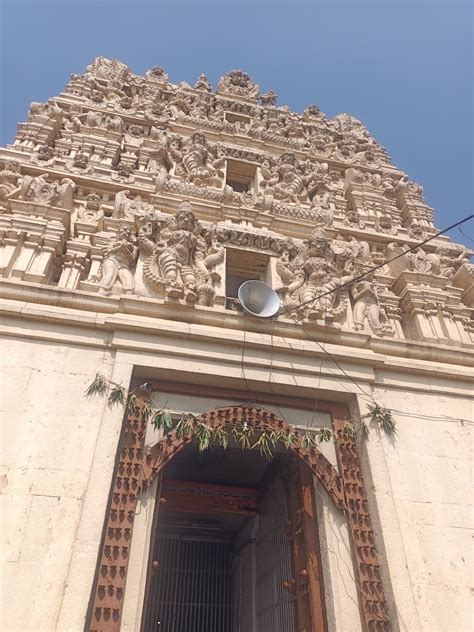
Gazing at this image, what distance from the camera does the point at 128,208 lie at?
25.7ft

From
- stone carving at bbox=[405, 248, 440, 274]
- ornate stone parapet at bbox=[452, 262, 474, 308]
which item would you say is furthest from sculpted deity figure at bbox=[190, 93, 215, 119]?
ornate stone parapet at bbox=[452, 262, 474, 308]

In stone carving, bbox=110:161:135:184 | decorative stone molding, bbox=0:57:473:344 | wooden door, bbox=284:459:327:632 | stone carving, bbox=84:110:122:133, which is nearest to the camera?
wooden door, bbox=284:459:327:632

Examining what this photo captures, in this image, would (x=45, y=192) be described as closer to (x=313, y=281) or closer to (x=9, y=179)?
(x=9, y=179)

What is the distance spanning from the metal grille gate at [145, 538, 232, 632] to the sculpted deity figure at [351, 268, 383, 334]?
5.68 metres

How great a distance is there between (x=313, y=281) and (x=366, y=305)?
99 centimetres

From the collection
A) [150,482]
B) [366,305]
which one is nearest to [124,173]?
[366,305]

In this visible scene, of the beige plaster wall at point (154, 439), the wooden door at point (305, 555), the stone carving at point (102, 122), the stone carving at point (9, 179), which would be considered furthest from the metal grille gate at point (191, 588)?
the stone carving at point (102, 122)

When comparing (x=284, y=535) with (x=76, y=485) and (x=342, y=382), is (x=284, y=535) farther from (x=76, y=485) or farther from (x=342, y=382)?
(x=76, y=485)

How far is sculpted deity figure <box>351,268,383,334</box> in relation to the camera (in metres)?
7.14

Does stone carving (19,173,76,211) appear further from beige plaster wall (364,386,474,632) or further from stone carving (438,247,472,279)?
stone carving (438,247,472,279)

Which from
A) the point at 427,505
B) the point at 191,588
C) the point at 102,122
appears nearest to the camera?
the point at 427,505

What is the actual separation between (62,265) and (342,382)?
15.2ft

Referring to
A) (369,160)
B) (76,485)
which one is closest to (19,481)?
(76,485)

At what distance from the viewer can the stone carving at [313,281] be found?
6.81 m
